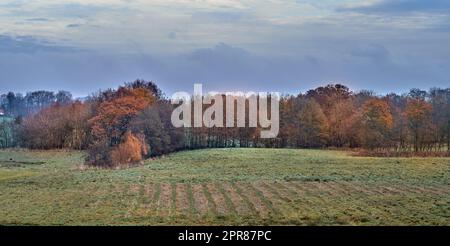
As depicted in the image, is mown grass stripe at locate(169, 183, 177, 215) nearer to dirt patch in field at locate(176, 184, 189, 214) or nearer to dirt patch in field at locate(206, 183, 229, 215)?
dirt patch in field at locate(176, 184, 189, 214)

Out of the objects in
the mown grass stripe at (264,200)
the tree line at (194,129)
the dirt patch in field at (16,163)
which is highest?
the tree line at (194,129)

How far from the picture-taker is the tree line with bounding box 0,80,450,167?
14.9 metres

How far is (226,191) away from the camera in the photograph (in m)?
9.85

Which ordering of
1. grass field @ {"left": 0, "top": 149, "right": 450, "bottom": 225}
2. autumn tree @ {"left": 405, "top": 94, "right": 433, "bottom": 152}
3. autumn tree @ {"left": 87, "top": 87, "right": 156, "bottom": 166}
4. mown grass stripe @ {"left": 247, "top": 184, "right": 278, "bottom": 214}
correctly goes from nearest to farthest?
grass field @ {"left": 0, "top": 149, "right": 450, "bottom": 225} → mown grass stripe @ {"left": 247, "top": 184, "right": 278, "bottom": 214} → autumn tree @ {"left": 87, "top": 87, "right": 156, "bottom": 166} → autumn tree @ {"left": 405, "top": 94, "right": 433, "bottom": 152}

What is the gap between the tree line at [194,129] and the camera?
48.8 feet

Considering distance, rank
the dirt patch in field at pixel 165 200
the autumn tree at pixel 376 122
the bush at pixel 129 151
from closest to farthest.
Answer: the dirt patch in field at pixel 165 200, the bush at pixel 129 151, the autumn tree at pixel 376 122

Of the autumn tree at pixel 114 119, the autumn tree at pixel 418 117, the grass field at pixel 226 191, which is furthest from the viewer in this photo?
the autumn tree at pixel 418 117

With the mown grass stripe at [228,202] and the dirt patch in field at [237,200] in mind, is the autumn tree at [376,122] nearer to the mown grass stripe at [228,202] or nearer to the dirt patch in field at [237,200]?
the dirt patch in field at [237,200]

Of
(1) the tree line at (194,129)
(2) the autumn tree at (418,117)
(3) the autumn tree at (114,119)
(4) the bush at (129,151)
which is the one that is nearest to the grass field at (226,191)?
(4) the bush at (129,151)

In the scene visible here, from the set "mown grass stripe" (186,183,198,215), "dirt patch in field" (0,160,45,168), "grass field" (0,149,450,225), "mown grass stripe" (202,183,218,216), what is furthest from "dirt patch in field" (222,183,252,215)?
"dirt patch in field" (0,160,45,168)

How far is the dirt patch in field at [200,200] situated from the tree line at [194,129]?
15.7 feet

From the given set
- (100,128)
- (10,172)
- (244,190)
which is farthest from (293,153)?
(10,172)

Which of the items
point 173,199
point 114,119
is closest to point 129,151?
point 114,119

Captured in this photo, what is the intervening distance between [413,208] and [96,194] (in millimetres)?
5165
